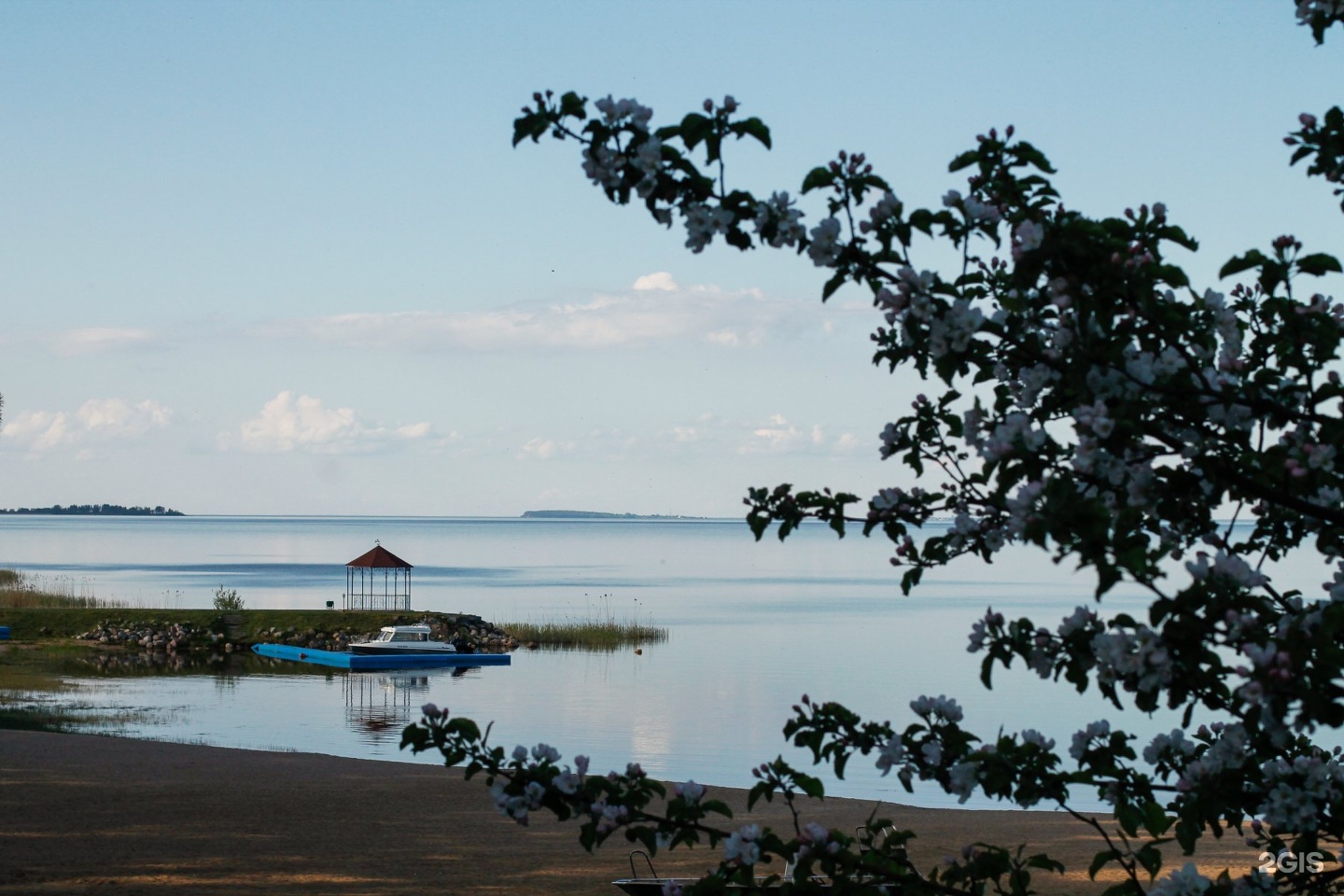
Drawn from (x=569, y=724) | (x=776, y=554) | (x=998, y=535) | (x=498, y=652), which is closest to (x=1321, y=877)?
(x=998, y=535)

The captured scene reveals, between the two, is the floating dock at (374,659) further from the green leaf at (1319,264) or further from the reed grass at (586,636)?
the green leaf at (1319,264)

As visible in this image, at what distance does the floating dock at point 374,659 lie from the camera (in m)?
35.2

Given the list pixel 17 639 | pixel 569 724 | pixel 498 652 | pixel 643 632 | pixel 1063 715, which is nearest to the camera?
pixel 569 724

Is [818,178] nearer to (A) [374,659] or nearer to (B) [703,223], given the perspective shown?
(B) [703,223]

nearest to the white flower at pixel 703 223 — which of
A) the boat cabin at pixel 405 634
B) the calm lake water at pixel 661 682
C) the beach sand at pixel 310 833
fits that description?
the beach sand at pixel 310 833

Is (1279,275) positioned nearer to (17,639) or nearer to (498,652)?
(498,652)

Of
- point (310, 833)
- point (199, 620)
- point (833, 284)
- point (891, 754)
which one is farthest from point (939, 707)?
point (199, 620)

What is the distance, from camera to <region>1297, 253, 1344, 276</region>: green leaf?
3119mm

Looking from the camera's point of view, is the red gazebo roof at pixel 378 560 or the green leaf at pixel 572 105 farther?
the red gazebo roof at pixel 378 560

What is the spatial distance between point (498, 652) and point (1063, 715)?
18131mm

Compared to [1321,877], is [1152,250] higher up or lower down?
higher up

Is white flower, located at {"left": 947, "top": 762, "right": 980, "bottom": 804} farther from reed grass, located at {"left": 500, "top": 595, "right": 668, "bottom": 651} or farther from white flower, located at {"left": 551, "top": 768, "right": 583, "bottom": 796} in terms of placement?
reed grass, located at {"left": 500, "top": 595, "right": 668, "bottom": 651}

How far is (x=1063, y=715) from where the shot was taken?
28953 millimetres

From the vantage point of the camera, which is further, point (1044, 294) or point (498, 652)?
point (498, 652)
